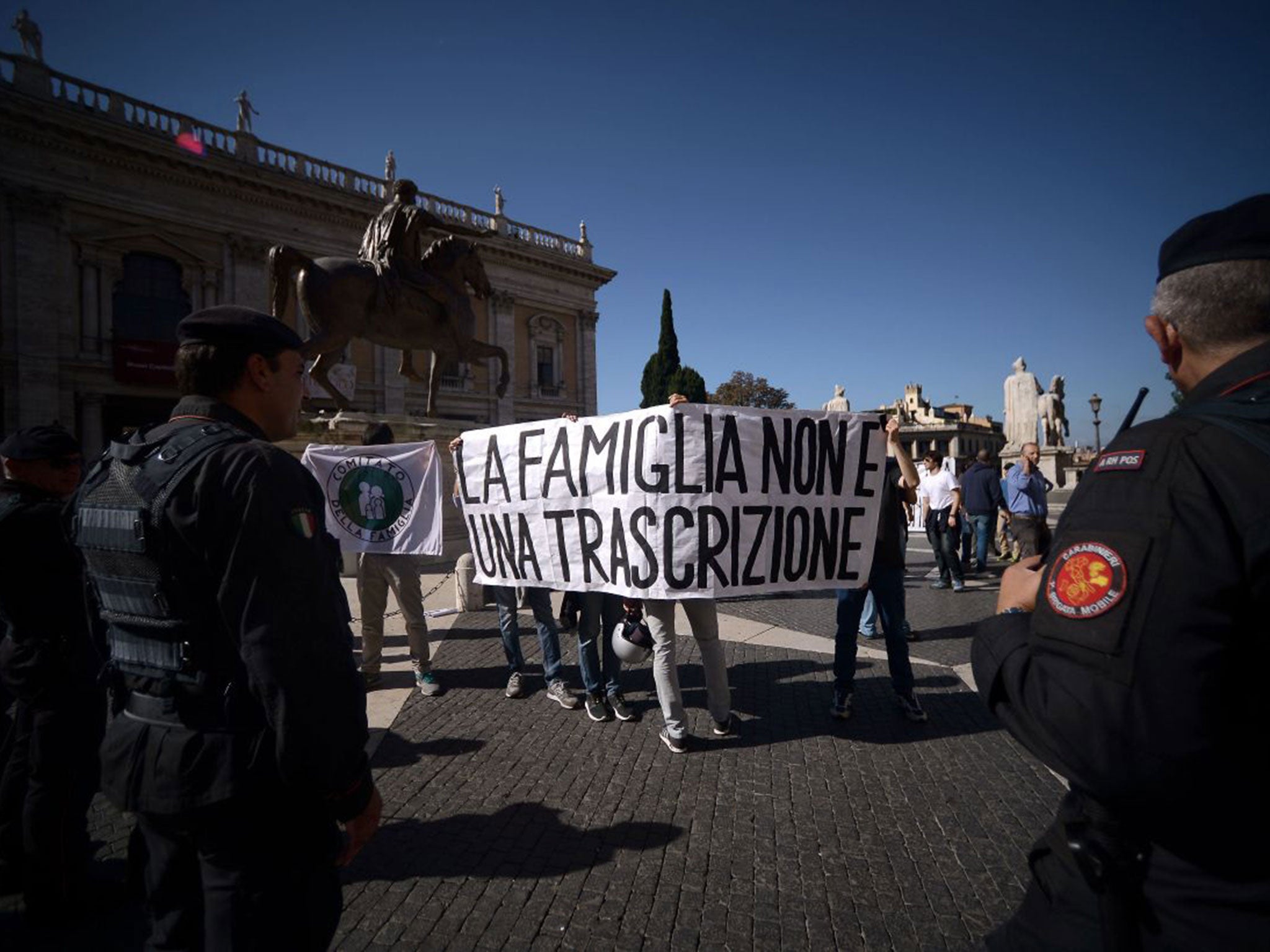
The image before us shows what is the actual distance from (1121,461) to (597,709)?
13.0 ft

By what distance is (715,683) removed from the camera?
418 cm

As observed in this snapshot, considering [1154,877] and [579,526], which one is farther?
[579,526]

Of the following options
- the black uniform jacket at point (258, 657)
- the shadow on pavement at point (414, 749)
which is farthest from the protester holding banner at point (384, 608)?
the black uniform jacket at point (258, 657)

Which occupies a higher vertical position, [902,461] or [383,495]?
[902,461]

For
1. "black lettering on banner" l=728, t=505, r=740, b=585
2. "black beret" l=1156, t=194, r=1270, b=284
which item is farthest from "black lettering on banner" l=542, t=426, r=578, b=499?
"black beret" l=1156, t=194, r=1270, b=284

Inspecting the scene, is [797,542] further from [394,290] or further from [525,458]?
[394,290]

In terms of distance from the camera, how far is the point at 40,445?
282cm

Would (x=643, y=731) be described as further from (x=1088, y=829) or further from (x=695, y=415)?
(x=1088, y=829)

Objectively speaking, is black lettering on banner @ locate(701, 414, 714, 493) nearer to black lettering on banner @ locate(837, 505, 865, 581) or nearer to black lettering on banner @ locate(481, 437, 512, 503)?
black lettering on banner @ locate(837, 505, 865, 581)

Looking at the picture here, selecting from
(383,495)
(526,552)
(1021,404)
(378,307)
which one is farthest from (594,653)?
(1021,404)

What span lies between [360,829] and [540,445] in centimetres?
→ 327

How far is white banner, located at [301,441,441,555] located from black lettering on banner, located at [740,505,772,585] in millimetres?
2785

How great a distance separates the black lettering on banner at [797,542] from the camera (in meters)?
4.13

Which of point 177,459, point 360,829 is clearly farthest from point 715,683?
point 177,459
